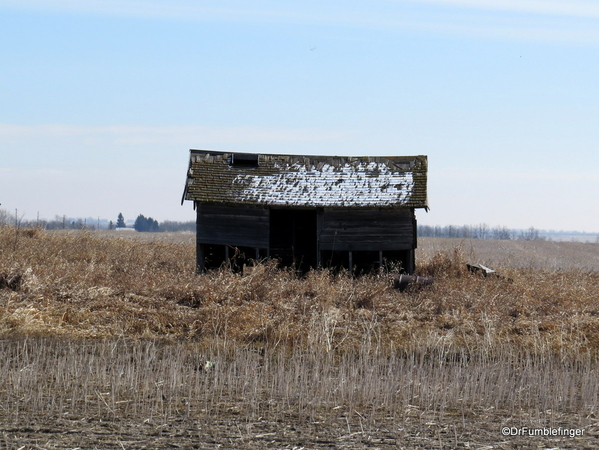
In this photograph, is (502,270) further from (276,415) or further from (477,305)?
(276,415)

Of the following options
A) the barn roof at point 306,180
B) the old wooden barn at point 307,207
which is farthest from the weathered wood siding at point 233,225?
the barn roof at point 306,180

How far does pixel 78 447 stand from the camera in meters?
Result: 7.22

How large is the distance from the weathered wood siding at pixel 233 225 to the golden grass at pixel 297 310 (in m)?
3.15

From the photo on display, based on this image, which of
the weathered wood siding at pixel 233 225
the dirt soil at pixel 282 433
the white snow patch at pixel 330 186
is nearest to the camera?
the dirt soil at pixel 282 433

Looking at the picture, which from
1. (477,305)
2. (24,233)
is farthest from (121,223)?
(477,305)

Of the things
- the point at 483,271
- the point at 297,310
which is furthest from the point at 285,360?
the point at 483,271

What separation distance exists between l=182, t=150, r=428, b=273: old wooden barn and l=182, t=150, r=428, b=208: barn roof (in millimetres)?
35

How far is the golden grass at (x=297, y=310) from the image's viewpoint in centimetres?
1359

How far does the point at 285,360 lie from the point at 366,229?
11849 millimetres

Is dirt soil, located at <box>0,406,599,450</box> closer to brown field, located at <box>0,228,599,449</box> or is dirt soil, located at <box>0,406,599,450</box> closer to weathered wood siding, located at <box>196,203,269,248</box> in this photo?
brown field, located at <box>0,228,599,449</box>

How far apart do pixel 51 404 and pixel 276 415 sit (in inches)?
114

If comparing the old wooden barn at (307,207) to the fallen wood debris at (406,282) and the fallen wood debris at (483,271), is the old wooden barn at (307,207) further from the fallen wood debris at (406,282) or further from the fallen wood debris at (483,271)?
the fallen wood debris at (406,282)

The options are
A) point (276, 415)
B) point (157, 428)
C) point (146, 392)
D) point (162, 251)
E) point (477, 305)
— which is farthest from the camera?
point (162, 251)

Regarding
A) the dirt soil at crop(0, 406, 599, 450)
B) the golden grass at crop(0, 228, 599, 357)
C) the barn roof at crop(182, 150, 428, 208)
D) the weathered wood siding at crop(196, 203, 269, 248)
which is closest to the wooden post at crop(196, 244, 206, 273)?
the weathered wood siding at crop(196, 203, 269, 248)
